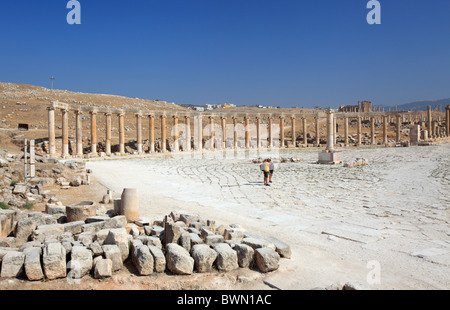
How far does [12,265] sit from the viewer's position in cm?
517

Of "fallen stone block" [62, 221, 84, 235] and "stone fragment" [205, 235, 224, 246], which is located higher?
"fallen stone block" [62, 221, 84, 235]

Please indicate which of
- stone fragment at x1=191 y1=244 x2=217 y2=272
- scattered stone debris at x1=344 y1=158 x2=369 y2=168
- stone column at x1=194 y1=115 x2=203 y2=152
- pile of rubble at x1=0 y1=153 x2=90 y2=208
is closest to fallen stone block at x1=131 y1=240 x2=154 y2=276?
stone fragment at x1=191 y1=244 x2=217 y2=272

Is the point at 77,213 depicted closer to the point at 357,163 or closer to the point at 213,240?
the point at 213,240

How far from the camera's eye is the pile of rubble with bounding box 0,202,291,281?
518cm

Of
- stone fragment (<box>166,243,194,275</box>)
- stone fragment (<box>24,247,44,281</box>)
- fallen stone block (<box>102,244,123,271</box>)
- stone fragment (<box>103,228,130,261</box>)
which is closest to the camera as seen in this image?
stone fragment (<box>24,247,44,281</box>)

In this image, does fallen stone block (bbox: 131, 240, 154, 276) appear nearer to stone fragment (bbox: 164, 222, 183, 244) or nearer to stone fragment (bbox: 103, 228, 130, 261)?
stone fragment (bbox: 103, 228, 130, 261)

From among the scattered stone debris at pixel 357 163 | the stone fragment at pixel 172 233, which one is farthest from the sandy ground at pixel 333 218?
the scattered stone debris at pixel 357 163

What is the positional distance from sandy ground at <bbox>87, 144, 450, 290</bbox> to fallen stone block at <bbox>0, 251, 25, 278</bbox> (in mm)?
2932

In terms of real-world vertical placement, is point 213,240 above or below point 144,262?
above

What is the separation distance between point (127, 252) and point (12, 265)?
170 centimetres

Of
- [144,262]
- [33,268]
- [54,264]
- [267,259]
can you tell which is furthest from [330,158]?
[33,268]

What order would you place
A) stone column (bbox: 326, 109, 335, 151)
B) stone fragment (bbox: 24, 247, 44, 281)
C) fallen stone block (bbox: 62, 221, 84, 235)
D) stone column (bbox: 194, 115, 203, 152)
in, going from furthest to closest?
stone column (bbox: 194, 115, 203, 152)
stone column (bbox: 326, 109, 335, 151)
fallen stone block (bbox: 62, 221, 84, 235)
stone fragment (bbox: 24, 247, 44, 281)

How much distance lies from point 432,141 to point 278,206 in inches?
1669
